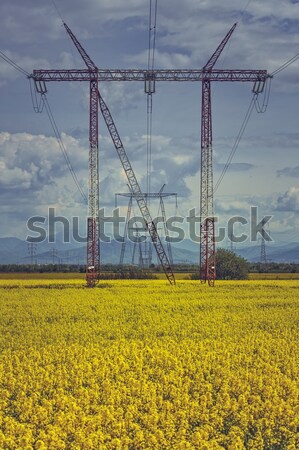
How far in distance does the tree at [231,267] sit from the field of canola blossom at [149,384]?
187 feet

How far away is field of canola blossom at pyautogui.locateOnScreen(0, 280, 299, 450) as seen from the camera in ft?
39.0

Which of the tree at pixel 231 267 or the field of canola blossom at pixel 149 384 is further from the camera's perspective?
the tree at pixel 231 267

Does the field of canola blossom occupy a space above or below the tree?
below

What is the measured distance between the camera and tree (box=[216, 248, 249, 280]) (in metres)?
87.5

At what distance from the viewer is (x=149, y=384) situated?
15.5m

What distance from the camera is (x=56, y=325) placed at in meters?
Answer: 28.6

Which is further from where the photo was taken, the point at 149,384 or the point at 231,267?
the point at 231,267

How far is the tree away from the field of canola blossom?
5705 cm

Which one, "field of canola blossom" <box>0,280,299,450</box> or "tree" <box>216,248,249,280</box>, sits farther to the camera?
"tree" <box>216,248,249,280</box>

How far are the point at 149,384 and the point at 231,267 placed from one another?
241 feet

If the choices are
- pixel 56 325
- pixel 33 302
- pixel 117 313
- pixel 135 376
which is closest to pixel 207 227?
pixel 33 302

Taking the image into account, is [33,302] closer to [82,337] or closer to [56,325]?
[56,325]

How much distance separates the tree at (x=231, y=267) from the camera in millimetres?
87500

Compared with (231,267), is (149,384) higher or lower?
lower
